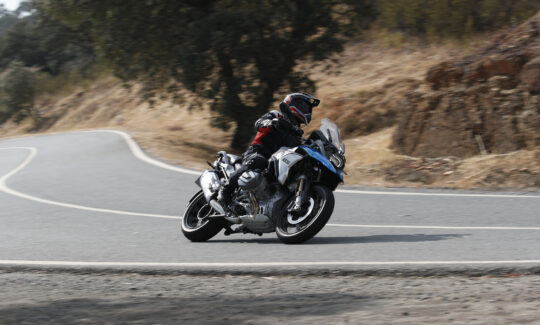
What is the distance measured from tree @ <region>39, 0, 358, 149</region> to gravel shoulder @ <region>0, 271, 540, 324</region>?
1466cm

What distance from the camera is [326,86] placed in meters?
29.1

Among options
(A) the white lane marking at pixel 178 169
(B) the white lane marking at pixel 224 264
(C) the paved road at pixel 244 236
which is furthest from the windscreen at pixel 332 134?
(A) the white lane marking at pixel 178 169

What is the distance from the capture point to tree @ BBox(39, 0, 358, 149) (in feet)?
69.9

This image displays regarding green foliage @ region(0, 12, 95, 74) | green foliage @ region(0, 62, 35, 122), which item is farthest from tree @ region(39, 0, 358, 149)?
green foliage @ region(0, 12, 95, 74)

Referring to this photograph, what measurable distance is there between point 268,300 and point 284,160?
8.20ft

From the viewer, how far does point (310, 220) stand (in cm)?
802

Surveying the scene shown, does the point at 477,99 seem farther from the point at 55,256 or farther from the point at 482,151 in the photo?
the point at 55,256

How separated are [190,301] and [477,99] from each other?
11.6 m

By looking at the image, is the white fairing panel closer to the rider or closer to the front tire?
the rider

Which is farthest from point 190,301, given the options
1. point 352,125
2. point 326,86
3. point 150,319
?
point 326,86

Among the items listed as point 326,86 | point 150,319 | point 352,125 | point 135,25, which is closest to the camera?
point 150,319

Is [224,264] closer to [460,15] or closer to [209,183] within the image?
[209,183]

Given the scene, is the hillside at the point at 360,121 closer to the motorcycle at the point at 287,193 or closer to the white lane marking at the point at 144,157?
the white lane marking at the point at 144,157

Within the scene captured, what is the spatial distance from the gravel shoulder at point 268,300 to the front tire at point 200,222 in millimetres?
1872
